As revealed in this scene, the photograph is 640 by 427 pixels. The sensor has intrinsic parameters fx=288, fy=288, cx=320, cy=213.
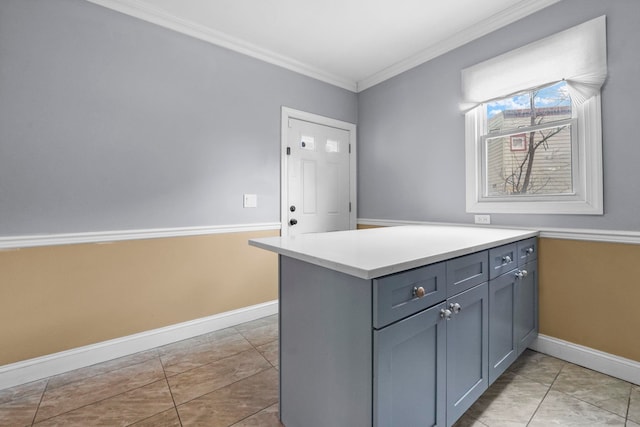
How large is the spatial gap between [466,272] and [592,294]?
130 centimetres

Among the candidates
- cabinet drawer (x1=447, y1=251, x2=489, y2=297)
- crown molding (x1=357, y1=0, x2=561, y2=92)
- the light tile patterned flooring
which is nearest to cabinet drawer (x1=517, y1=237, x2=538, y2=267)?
cabinet drawer (x1=447, y1=251, x2=489, y2=297)

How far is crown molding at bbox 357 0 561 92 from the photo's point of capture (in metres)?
2.21

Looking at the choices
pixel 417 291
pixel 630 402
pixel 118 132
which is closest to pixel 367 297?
pixel 417 291

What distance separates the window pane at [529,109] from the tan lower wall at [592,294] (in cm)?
95

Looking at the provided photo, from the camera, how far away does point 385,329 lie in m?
1.03

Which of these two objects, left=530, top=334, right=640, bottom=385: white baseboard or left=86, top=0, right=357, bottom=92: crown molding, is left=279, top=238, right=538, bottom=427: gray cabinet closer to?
A: left=530, top=334, right=640, bottom=385: white baseboard

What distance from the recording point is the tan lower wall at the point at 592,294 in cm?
184

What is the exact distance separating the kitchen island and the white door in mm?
1605

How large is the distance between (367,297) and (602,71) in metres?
2.25

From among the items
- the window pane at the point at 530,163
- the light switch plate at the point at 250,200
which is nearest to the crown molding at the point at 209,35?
the light switch plate at the point at 250,200

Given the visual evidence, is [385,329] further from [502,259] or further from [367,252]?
[502,259]

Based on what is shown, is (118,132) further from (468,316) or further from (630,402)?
(630,402)

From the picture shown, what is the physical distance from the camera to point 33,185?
1.89 metres

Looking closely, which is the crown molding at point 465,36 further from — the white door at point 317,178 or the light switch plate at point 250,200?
the light switch plate at point 250,200
